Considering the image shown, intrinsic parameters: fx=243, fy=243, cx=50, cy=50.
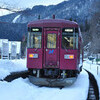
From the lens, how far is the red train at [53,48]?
473 inches

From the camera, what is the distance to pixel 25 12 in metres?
9.21

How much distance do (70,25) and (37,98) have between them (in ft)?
16.0

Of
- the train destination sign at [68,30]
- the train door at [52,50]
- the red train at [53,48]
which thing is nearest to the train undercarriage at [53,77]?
the red train at [53,48]

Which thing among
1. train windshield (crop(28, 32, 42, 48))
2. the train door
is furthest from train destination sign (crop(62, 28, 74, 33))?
train windshield (crop(28, 32, 42, 48))

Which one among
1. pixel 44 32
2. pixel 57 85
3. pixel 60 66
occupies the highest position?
pixel 44 32

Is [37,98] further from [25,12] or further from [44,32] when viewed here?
[44,32]

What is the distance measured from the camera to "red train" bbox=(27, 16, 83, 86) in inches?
473

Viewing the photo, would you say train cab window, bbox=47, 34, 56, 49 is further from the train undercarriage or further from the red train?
the train undercarriage

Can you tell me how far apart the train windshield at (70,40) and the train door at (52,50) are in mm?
351

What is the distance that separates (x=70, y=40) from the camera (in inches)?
473

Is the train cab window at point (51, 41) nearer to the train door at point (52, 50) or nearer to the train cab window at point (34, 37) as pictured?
the train door at point (52, 50)

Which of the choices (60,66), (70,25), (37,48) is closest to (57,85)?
(60,66)

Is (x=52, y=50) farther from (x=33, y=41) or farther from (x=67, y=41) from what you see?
(x=33, y=41)

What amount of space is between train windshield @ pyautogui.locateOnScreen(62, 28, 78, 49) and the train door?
1.15 feet
